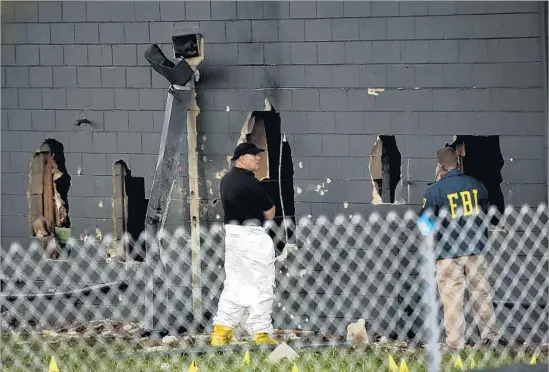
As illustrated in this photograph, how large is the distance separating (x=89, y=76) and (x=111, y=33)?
0.45m

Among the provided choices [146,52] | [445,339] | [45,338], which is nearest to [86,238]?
[45,338]

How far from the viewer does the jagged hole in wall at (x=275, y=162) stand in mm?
9445

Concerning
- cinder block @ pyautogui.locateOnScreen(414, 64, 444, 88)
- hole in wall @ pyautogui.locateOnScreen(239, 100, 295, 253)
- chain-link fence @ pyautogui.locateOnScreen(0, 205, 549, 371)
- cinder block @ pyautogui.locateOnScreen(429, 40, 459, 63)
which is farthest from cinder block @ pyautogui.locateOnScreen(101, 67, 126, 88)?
cinder block @ pyautogui.locateOnScreen(429, 40, 459, 63)

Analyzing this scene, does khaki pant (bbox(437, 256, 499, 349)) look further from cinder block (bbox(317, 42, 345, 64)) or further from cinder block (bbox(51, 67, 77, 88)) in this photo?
cinder block (bbox(51, 67, 77, 88))

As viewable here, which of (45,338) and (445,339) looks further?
(45,338)

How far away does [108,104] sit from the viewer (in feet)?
31.8

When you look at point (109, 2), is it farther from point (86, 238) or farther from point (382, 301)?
point (382, 301)

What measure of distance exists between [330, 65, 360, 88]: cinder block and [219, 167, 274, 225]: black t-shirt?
1272 mm

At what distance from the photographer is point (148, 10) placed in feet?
31.2

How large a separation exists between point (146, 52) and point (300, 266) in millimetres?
2306

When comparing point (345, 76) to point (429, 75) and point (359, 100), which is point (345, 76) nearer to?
point (359, 100)

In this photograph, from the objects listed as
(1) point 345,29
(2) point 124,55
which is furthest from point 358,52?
(2) point 124,55

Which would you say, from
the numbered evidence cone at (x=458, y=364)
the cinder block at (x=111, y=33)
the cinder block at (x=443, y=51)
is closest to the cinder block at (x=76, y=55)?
the cinder block at (x=111, y=33)

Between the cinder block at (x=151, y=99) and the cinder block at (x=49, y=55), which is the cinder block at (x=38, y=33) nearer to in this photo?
the cinder block at (x=49, y=55)
